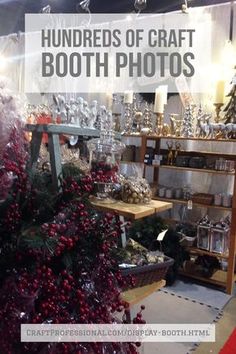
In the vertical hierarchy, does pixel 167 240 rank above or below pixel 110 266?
below

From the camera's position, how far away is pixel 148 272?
1.41m

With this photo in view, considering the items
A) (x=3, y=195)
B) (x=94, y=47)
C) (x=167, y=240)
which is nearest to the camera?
(x=3, y=195)

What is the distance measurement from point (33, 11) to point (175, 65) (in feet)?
4.73

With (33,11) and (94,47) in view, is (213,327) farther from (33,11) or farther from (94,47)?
(33,11)

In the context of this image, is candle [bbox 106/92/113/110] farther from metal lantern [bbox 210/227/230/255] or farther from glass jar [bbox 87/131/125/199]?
glass jar [bbox 87/131/125/199]

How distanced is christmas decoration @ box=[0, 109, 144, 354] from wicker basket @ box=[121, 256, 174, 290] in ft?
1.28

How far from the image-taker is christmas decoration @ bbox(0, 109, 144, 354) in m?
0.72

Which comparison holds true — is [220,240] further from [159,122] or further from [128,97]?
[128,97]

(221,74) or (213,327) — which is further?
(221,74)

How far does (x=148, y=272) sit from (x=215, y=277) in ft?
6.29

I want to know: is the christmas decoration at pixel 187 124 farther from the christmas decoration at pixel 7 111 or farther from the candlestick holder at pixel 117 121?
the christmas decoration at pixel 7 111

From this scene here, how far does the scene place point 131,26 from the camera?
3.36 meters

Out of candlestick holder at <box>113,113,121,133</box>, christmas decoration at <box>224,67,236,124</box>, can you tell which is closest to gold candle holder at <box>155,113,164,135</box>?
candlestick holder at <box>113,113,121,133</box>

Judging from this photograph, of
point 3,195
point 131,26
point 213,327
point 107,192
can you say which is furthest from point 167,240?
point 3,195
